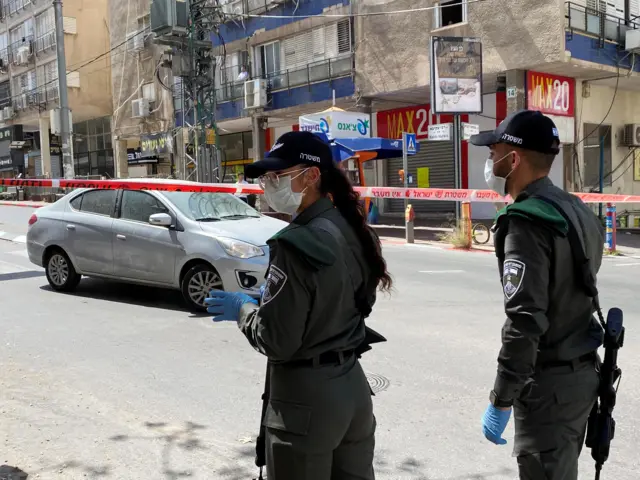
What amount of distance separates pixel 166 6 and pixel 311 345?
22073mm

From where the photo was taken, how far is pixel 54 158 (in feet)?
144

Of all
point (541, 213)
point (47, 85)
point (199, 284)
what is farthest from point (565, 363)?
point (47, 85)

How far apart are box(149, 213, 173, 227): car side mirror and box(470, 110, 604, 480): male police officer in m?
5.99

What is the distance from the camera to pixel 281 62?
26016 mm

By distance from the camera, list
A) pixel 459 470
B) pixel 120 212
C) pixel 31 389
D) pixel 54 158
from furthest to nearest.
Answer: pixel 54 158 → pixel 120 212 → pixel 31 389 → pixel 459 470

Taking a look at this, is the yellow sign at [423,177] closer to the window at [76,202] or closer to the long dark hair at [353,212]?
the window at [76,202]

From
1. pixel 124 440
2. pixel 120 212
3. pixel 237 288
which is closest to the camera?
pixel 124 440

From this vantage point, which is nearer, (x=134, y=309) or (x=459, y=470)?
(x=459, y=470)

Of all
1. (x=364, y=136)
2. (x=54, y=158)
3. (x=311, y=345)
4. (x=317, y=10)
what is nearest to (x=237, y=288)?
(x=311, y=345)

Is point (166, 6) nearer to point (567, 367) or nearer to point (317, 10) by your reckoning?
point (317, 10)

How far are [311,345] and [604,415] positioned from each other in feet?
3.89

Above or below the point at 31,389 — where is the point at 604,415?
above

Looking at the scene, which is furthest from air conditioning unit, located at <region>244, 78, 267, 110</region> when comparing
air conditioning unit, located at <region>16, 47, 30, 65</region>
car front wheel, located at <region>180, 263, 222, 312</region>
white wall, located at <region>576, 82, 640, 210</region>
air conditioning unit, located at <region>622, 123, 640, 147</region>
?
air conditioning unit, located at <region>16, 47, 30, 65</region>

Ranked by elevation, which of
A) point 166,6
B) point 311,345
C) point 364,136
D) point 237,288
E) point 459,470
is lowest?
point 459,470
